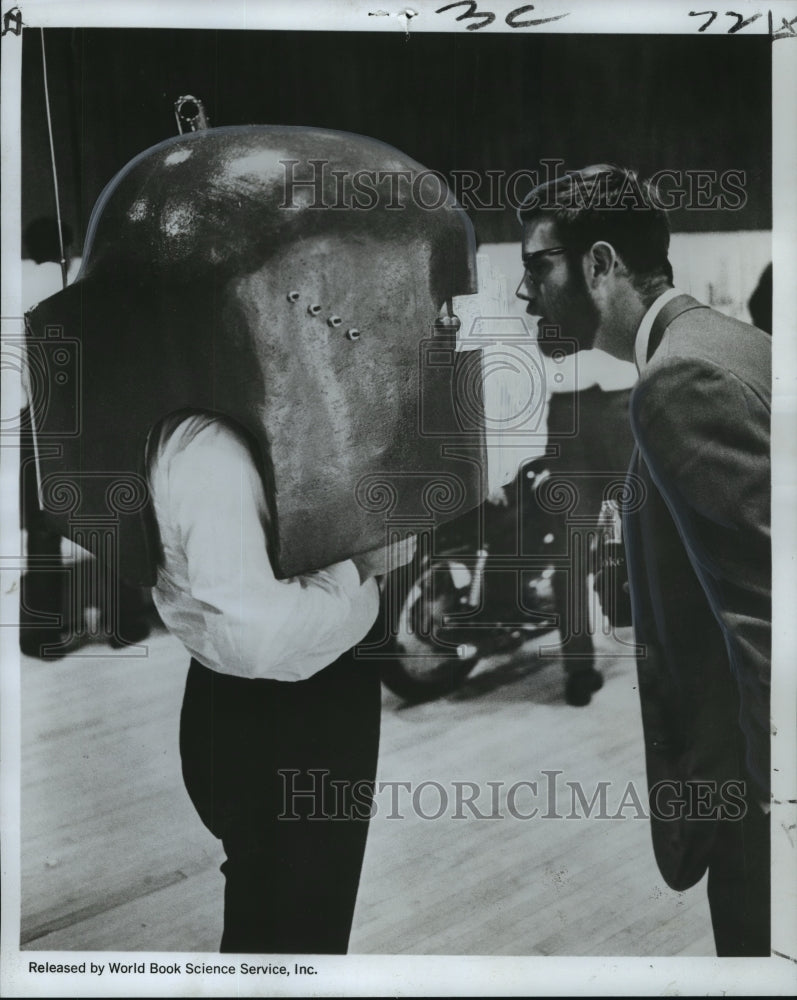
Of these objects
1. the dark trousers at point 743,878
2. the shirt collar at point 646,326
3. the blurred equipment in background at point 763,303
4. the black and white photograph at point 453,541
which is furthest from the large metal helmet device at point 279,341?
the dark trousers at point 743,878

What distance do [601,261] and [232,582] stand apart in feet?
4.57

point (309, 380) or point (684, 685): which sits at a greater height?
point (309, 380)

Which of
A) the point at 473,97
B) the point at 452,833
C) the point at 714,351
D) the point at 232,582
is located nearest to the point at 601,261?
the point at 714,351

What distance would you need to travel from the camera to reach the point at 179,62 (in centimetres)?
254

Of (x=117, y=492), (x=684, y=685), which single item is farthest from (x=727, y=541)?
(x=117, y=492)

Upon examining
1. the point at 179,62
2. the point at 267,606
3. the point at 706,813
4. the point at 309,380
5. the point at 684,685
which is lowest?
the point at 706,813

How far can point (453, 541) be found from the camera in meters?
2.53

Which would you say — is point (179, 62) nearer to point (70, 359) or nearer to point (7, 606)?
point (70, 359)

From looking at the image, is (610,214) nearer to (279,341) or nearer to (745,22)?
(745,22)

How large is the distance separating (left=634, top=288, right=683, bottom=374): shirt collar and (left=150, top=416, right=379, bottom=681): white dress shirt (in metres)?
1.01

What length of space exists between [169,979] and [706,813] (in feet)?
5.28

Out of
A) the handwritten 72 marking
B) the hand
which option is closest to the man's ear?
the handwritten 72 marking

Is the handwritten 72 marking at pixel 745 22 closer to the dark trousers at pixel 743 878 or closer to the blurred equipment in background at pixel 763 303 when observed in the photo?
the blurred equipment in background at pixel 763 303

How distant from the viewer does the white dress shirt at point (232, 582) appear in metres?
2.50
